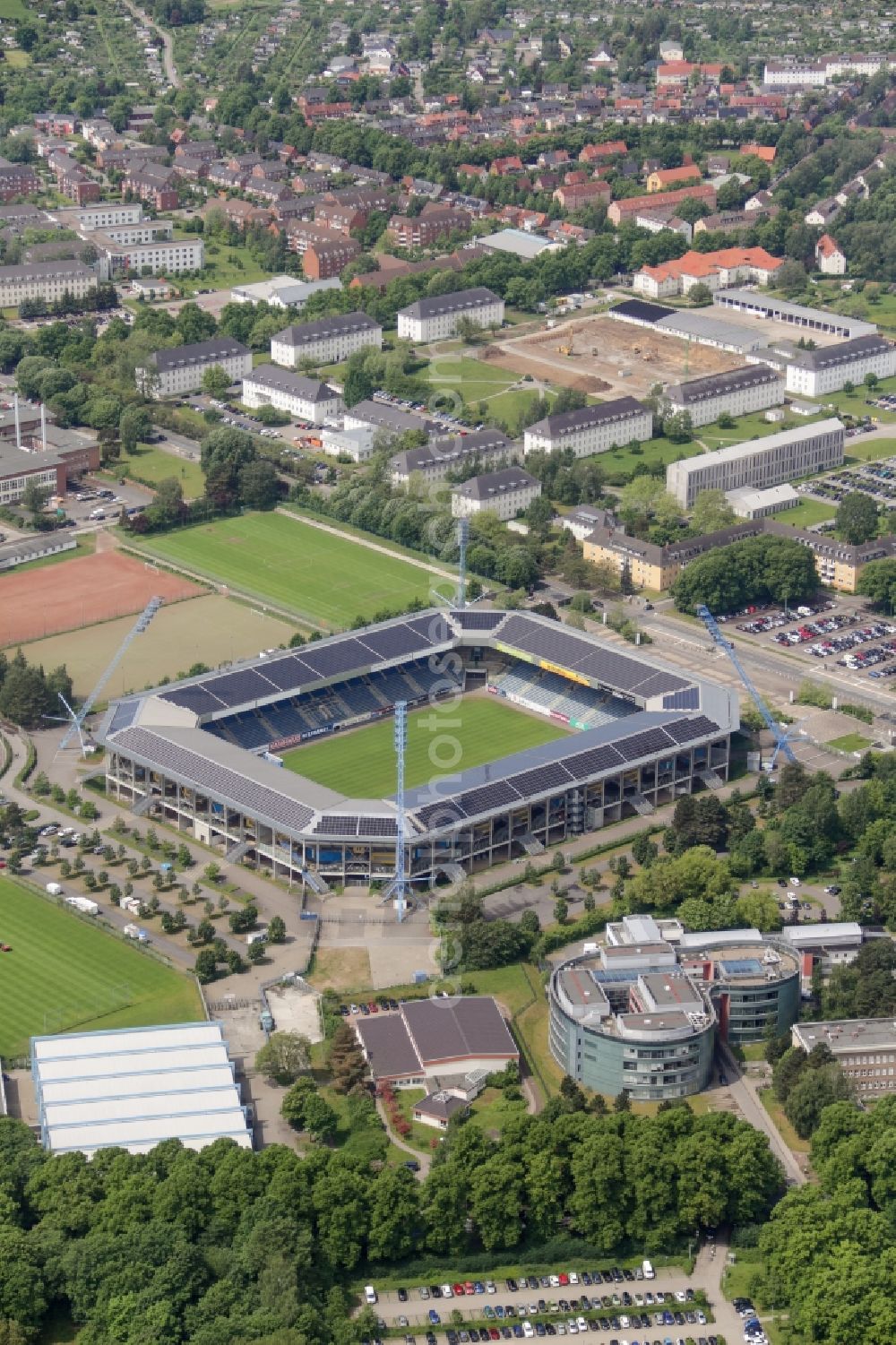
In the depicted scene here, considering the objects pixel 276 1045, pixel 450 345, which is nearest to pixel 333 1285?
pixel 276 1045

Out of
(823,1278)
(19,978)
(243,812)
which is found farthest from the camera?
(243,812)

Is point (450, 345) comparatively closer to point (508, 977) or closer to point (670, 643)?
point (670, 643)

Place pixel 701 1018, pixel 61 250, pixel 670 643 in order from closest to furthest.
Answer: pixel 701 1018 → pixel 670 643 → pixel 61 250

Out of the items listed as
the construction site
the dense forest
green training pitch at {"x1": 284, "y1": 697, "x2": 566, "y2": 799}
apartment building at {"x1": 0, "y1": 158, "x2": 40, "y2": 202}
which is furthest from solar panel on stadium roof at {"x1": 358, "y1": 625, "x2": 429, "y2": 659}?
apartment building at {"x1": 0, "y1": 158, "x2": 40, "y2": 202}

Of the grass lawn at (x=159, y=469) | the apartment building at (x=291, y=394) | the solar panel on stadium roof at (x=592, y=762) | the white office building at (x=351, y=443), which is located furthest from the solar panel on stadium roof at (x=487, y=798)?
the apartment building at (x=291, y=394)

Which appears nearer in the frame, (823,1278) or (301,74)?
(823,1278)

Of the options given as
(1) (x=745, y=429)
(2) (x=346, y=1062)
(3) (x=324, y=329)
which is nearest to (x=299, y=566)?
(1) (x=745, y=429)

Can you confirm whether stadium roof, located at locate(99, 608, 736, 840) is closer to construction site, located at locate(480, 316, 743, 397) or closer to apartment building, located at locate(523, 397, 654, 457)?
apartment building, located at locate(523, 397, 654, 457)
